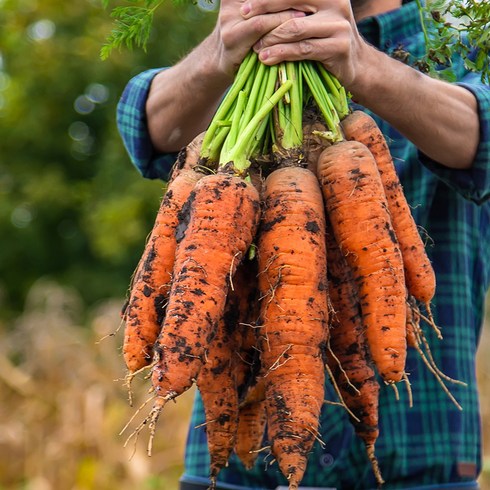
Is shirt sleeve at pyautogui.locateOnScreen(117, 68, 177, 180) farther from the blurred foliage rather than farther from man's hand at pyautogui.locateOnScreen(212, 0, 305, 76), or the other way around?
the blurred foliage

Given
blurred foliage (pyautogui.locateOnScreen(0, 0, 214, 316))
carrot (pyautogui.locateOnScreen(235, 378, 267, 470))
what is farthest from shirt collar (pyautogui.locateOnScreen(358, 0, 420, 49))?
blurred foliage (pyautogui.locateOnScreen(0, 0, 214, 316))

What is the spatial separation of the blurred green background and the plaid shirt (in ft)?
9.68

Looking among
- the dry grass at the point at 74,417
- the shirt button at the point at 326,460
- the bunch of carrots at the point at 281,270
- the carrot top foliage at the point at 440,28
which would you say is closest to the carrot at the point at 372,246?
the bunch of carrots at the point at 281,270

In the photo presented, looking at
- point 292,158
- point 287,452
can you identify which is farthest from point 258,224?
point 287,452

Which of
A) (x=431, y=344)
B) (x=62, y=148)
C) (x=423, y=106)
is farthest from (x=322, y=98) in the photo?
(x=62, y=148)

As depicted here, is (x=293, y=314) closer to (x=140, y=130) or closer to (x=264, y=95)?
(x=264, y=95)

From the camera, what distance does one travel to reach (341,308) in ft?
6.45

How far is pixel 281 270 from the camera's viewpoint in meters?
1.86

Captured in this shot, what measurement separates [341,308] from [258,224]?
0.26 metres

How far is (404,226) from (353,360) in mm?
315

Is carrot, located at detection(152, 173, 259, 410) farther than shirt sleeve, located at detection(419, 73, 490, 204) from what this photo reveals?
No

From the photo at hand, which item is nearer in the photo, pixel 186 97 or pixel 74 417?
pixel 186 97

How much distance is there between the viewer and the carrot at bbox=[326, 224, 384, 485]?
1.96 metres

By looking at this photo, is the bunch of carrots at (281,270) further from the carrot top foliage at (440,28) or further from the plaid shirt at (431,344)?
the plaid shirt at (431,344)
